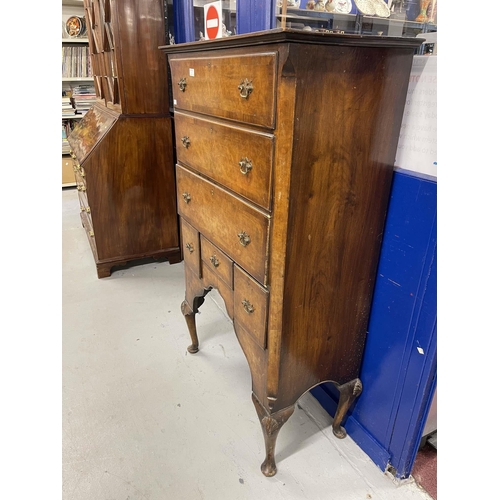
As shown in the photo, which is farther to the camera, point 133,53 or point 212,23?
point 133,53

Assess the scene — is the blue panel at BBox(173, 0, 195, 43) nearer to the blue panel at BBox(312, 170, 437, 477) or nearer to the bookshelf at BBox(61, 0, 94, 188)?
the blue panel at BBox(312, 170, 437, 477)

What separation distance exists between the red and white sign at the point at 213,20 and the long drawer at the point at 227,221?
22.7 inches

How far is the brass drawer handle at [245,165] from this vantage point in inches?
44.6

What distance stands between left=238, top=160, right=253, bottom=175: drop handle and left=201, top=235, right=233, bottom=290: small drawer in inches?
14.1

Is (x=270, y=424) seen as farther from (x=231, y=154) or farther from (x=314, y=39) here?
(x=314, y=39)

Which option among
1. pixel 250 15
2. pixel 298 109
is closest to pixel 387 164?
pixel 298 109

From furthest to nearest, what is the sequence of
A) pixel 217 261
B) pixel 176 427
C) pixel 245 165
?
1. pixel 176 427
2. pixel 217 261
3. pixel 245 165

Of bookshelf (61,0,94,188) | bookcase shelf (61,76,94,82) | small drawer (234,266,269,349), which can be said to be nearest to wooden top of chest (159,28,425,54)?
small drawer (234,266,269,349)

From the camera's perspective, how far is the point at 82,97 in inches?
174

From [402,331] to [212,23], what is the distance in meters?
1.45

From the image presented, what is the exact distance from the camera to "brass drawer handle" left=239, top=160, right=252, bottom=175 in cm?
113

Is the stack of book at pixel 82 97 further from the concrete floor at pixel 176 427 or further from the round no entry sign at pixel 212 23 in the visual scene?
the round no entry sign at pixel 212 23

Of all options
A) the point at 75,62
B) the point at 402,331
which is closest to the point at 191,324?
the point at 402,331
